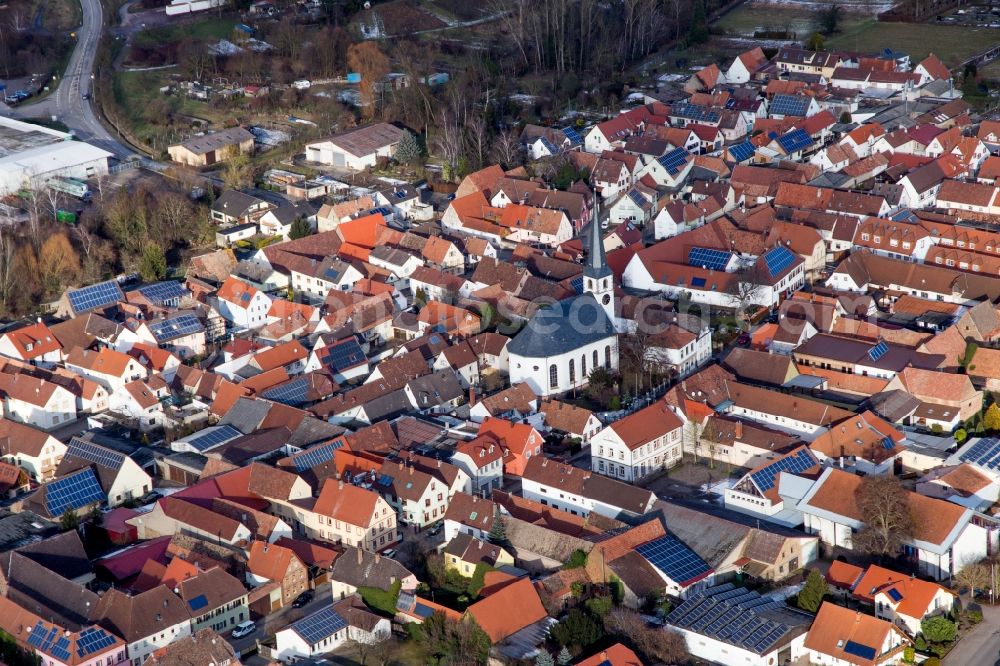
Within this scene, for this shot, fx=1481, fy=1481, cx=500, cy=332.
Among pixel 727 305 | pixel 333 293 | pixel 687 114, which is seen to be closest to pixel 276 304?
pixel 333 293

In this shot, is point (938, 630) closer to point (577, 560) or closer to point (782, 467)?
point (782, 467)

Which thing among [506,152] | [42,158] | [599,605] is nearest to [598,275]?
[599,605]

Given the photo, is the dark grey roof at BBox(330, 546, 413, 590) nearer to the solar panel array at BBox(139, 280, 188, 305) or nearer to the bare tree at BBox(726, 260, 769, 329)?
the bare tree at BBox(726, 260, 769, 329)

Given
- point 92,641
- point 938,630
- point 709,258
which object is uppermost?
point 709,258

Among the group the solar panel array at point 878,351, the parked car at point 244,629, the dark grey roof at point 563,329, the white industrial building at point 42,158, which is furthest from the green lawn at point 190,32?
the parked car at point 244,629

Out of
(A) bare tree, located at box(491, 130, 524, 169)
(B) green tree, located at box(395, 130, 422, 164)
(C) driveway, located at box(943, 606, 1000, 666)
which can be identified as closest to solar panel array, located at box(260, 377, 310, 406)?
(C) driveway, located at box(943, 606, 1000, 666)

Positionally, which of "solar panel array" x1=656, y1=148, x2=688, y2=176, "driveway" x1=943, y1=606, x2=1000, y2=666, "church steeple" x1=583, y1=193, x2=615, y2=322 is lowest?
"driveway" x1=943, y1=606, x2=1000, y2=666

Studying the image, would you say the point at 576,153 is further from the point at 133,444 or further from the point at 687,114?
the point at 133,444

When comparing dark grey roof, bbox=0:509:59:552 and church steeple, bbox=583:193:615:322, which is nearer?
dark grey roof, bbox=0:509:59:552
